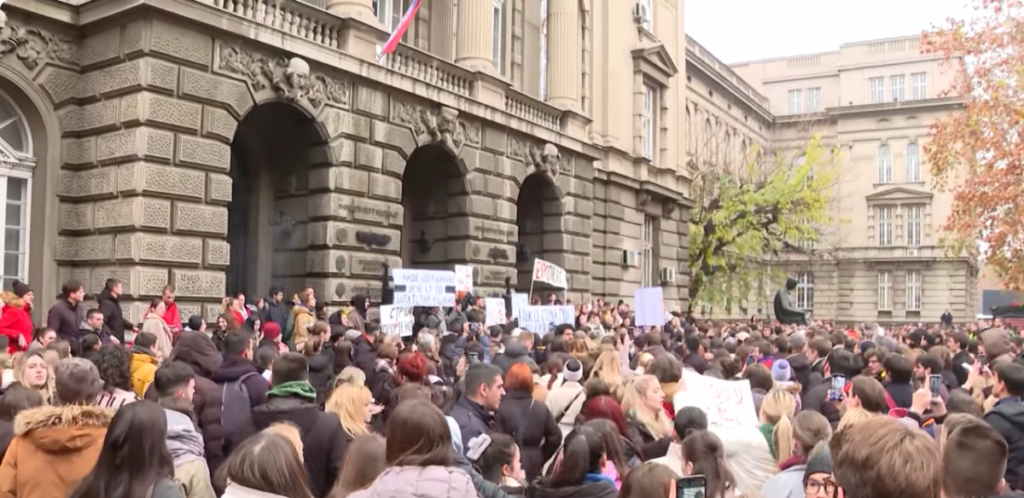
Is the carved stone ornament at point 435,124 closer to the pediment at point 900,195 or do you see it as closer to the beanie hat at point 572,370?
the beanie hat at point 572,370

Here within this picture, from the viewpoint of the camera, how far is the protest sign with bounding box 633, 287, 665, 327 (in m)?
19.0

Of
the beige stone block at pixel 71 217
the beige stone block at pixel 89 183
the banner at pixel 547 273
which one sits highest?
the beige stone block at pixel 89 183

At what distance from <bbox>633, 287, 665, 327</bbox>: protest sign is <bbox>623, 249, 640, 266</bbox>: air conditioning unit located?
8.55 meters

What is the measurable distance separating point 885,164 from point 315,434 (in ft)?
209

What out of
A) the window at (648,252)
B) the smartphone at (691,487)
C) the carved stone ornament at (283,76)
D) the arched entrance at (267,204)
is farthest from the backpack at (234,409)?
A: the window at (648,252)

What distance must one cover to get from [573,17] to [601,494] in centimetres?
2118

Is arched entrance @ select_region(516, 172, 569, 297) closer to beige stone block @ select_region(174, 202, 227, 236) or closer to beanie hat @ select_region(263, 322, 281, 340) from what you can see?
beige stone block @ select_region(174, 202, 227, 236)

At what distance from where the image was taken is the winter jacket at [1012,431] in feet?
18.1

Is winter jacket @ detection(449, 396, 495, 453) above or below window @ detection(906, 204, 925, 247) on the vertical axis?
below

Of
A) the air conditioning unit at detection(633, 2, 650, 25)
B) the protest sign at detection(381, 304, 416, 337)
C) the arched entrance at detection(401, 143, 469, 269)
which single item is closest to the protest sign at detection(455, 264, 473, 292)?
the arched entrance at detection(401, 143, 469, 269)

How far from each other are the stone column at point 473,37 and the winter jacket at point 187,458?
16.2m

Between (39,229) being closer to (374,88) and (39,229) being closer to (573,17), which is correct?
(374,88)

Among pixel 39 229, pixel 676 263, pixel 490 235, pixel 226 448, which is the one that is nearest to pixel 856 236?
pixel 676 263

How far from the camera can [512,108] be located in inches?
866
